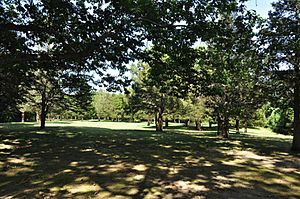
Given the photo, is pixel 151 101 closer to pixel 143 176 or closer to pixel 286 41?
pixel 286 41

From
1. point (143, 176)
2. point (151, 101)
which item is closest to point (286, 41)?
point (143, 176)

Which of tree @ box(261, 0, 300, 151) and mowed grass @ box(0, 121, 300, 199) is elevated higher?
tree @ box(261, 0, 300, 151)

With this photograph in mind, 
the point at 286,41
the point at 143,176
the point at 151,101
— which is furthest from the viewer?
the point at 151,101

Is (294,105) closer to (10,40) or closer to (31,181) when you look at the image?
(31,181)

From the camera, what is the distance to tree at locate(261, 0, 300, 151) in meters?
12.9

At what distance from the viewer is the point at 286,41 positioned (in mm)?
13180

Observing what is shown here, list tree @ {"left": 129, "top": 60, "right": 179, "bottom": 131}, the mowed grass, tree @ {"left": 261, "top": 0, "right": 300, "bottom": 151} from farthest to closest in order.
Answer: tree @ {"left": 129, "top": 60, "right": 179, "bottom": 131}, tree @ {"left": 261, "top": 0, "right": 300, "bottom": 151}, the mowed grass

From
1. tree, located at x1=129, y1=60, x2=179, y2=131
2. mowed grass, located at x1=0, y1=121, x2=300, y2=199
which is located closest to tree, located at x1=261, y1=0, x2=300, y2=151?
mowed grass, located at x1=0, y1=121, x2=300, y2=199

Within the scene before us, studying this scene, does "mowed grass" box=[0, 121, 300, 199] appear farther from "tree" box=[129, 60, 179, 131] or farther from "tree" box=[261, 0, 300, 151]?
"tree" box=[129, 60, 179, 131]

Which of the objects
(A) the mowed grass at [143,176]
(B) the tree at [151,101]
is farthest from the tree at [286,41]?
(B) the tree at [151,101]

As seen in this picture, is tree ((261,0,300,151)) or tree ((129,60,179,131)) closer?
tree ((261,0,300,151))

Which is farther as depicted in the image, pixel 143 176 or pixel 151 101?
pixel 151 101

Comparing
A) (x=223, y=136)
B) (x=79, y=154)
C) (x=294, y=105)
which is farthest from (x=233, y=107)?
(x=79, y=154)

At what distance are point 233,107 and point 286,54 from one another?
863cm
